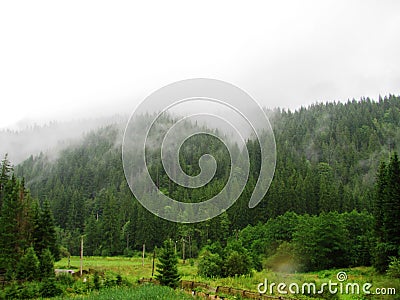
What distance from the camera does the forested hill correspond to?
6469 cm

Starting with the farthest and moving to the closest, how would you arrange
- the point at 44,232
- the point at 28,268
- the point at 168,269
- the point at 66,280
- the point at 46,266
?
the point at 44,232, the point at 46,266, the point at 28,268, the point at 66,280, the point at 168,269

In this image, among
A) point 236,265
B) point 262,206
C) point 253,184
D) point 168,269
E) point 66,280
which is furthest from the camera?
point 262,206

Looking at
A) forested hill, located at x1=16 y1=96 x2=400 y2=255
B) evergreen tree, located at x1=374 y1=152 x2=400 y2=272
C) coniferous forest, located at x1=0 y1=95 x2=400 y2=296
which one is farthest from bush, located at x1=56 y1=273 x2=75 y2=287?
evergreen tree, located at x1=374 y1=152 x2=400 y2=272

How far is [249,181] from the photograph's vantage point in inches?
1748

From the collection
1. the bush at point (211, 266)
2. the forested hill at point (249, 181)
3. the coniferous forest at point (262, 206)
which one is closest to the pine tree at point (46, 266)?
the coniferous forest at point (262, 206)

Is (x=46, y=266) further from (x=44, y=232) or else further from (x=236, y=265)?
(x=236, y=265)

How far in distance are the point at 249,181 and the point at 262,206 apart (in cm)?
2143

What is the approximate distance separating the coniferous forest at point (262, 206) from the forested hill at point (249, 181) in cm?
27

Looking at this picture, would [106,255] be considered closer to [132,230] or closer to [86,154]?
[132,230]

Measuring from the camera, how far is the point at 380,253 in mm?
30812

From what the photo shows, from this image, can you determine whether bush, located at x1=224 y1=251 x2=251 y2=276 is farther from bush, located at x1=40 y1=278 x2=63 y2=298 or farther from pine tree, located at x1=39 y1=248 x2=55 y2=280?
pine tree, located at x1=39 y1=248 x2=55 y2=280

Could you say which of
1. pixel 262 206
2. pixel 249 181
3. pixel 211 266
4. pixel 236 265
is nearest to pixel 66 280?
pixel 211 266

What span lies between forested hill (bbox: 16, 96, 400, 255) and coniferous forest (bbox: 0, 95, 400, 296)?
27cm

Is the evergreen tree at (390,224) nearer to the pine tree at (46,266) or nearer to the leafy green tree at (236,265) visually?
the leafy green tree at (236,265)
